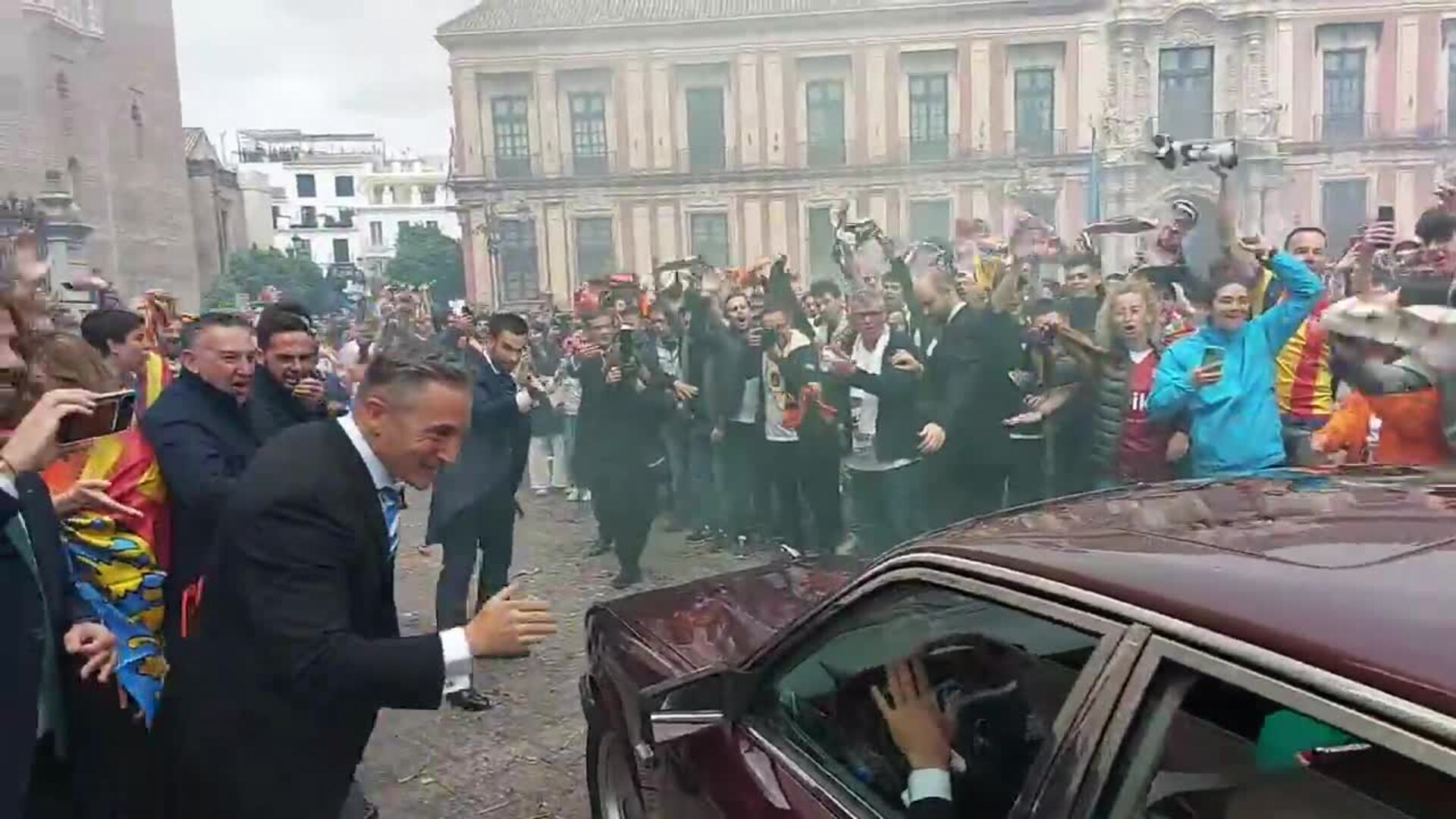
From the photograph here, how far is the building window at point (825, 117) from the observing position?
789 cm

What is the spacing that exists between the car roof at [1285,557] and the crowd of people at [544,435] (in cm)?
97

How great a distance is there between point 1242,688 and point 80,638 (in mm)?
2527

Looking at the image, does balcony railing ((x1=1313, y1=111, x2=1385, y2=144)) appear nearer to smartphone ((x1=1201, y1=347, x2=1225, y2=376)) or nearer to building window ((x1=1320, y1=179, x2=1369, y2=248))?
building window ((x1=1320, y1=179, x2=1369, y2=248))

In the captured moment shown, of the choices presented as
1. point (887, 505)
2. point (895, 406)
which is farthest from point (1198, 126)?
point (887, 505)

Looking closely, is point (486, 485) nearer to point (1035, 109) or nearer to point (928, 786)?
point (928, 786)

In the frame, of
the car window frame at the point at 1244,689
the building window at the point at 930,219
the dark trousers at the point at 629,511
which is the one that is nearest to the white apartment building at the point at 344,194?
the dark trousers at the point at 629,511

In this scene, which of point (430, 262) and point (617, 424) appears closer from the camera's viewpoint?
point (617, 424)

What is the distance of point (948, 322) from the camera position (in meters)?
5.61

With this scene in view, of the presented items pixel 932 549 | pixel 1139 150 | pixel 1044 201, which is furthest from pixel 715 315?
pixel 932 549

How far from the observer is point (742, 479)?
7035 millimetres

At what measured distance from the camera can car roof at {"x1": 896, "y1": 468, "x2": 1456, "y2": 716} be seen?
115cm

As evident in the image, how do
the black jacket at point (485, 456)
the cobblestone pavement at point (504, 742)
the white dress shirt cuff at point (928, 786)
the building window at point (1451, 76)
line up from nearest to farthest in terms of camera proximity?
the white dress shirt cuff at point (928, 786) < the cobblestone pavement at point (504, 742) < the black jacket at point (485, 456) < the building window at point (1451, 76)

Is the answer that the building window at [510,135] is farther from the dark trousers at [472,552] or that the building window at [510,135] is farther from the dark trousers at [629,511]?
the dark trousers at [472,552]

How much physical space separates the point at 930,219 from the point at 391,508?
6.08m
